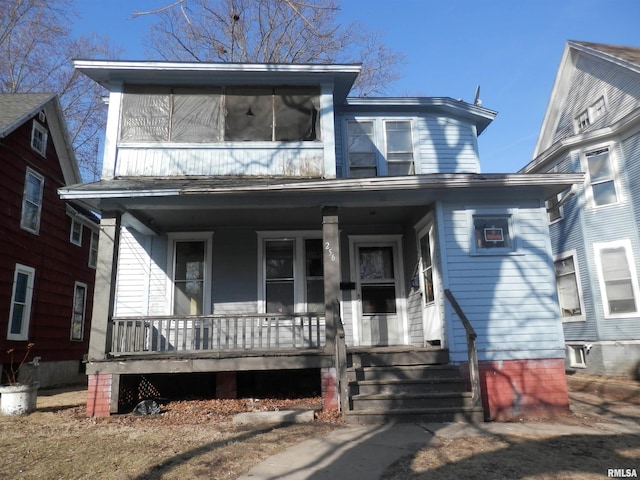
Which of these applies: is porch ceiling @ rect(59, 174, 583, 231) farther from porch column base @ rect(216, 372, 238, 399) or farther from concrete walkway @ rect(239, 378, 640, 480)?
concrete walkway @ rect(239, 378, 640, 480)

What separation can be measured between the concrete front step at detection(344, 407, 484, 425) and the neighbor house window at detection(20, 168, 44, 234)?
1061 centimetres

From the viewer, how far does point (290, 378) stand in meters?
8.80

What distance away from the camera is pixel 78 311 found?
606 inches

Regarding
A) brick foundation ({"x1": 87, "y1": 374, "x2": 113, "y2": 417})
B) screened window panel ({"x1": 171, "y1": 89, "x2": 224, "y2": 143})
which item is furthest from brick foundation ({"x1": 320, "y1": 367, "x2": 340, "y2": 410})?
screened window panel ({"x1": 171, "y1": 89, "x2": 224, "y2": 143})

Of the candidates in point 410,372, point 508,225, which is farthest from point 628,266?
point 410,372

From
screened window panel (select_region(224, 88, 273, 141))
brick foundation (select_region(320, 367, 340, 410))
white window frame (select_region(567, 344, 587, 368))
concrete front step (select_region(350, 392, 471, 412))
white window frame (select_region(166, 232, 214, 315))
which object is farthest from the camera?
white window frame (select_region(567, 344, 587, 368))

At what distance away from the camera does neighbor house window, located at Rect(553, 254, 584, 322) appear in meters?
13.2

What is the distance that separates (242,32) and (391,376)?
16167 mm

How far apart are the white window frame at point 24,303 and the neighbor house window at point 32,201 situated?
3.64 ft

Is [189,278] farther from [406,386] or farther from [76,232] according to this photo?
[76,232]

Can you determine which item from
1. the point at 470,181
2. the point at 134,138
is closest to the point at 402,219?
the point at 470,181

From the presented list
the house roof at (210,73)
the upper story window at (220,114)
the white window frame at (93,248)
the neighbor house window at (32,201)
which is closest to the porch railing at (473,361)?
the upper story window at (220,114)

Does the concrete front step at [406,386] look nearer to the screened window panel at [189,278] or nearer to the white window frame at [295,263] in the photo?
the white window frame at [295,263]

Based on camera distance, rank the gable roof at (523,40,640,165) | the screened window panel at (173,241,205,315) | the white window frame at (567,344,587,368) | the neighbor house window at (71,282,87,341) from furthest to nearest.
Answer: the neighbor house window at (71,282,87,341)
the gable roof at (523,40,640,165)
the white window frame at (567,344,587,368)
the screened window panel at (173,241,205,315)
